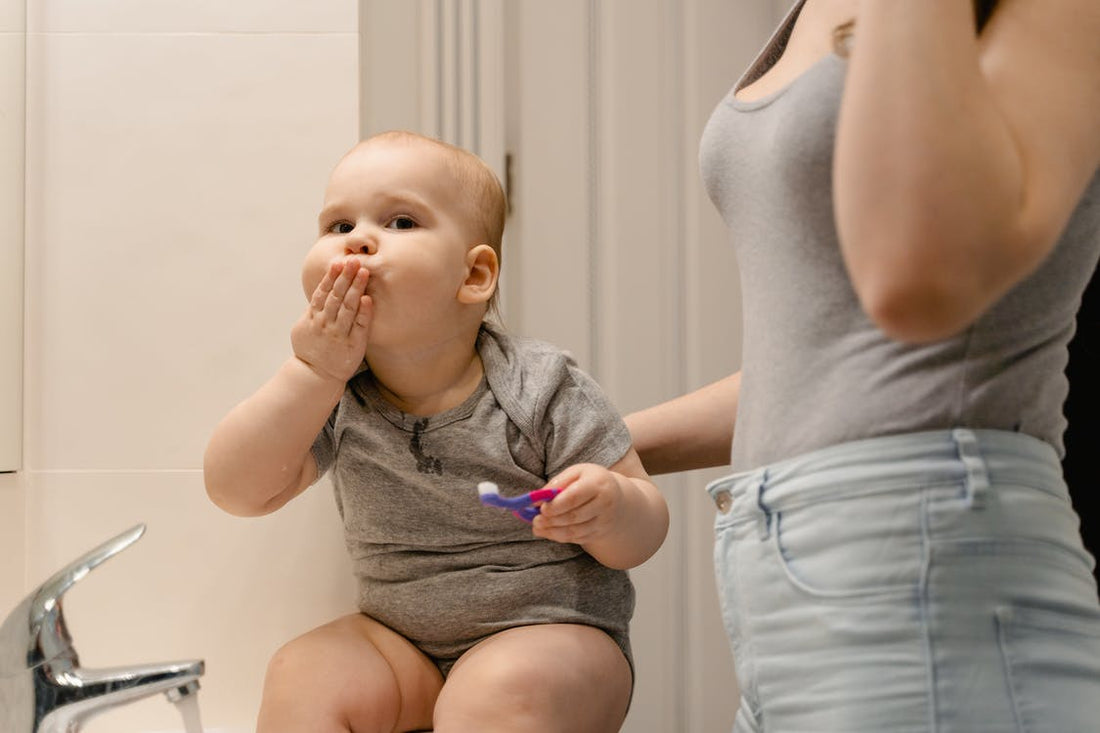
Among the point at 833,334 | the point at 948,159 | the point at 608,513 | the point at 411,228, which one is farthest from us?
the point at 411,228

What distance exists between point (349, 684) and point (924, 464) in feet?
1.86

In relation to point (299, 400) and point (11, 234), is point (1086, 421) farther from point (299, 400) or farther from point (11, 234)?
point (11, 234)

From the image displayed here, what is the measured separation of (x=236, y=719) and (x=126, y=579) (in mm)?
193

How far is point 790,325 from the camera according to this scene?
24.1 inches

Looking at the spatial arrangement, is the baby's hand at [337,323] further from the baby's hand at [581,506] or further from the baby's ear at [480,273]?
the baby's hand at [581,506]

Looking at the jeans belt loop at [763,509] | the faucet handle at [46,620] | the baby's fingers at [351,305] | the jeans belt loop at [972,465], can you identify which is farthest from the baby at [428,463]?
the jeans belt loop at [972,465]

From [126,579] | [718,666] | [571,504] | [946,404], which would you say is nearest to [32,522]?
[126,579]

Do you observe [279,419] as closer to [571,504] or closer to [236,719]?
[571,504]

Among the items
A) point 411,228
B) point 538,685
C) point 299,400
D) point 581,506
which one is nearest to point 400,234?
point 411,228

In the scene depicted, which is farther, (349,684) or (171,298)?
(171,298)

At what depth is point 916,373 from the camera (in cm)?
56

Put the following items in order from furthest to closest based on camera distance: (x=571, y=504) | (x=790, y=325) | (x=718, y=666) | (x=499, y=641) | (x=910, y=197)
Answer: (x=718, y=666), (x=499, y=641), (x=571, y=504), (x=790, y=325), (x=910, y=197)

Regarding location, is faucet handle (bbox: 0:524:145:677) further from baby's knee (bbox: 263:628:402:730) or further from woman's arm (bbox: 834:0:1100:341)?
woman's arm (bbox: 834:0:1100:341)

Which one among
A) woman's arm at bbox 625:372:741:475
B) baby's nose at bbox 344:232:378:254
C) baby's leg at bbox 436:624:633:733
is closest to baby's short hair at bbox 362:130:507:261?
baby's nose at bbox 344:232:378:254
